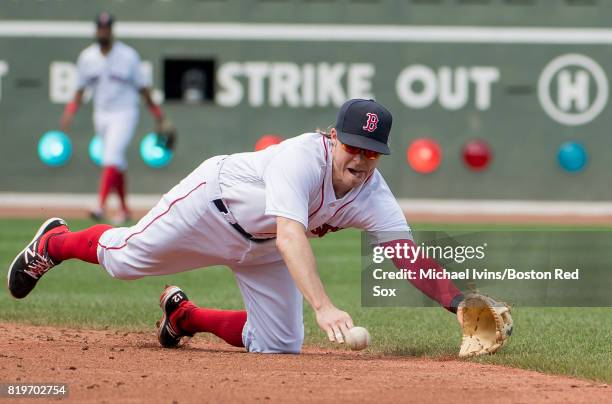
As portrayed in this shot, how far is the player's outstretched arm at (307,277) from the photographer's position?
5262 mm

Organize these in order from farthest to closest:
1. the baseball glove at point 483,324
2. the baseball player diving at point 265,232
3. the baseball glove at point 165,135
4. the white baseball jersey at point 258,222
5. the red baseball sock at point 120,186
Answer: the red baseball sock at point 120,186 → the baseball glove at point 165,135 → the baseball glove at point 483,324 → the white baseball jersey at point 258,222 → the baseball player diving at point 265,232

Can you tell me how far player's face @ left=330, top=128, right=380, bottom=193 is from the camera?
18.9 ft

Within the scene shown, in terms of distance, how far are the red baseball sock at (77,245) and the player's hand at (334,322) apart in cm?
184

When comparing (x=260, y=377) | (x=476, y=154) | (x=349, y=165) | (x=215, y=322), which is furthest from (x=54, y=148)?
(x=260, y=377)

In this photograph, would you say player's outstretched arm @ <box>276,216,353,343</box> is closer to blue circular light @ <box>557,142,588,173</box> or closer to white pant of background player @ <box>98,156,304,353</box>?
white pant of background player @ <box>98,156,304,353</box>

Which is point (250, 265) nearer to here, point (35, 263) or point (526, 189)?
point (35, 263)

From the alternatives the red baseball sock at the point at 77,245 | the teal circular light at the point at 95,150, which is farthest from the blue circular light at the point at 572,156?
the red baseball sock at the point at 77,245

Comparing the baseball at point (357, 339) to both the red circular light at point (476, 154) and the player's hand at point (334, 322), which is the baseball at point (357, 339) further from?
the red circular light at point (476, 154)

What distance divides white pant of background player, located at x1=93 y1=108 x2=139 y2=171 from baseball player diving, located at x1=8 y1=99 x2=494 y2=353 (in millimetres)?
7800

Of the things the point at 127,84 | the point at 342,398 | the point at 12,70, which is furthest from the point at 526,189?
the point at 342,398

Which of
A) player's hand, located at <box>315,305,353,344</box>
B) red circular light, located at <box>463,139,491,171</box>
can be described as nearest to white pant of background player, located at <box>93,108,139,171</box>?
red circular light, located at <box>463,139,491,171</box>

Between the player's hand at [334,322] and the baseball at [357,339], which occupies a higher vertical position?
the player's hand at [334,322]

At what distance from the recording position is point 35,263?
6.95 metres

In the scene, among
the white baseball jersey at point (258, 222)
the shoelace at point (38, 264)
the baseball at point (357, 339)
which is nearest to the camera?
the baseball at point (357, 339)
